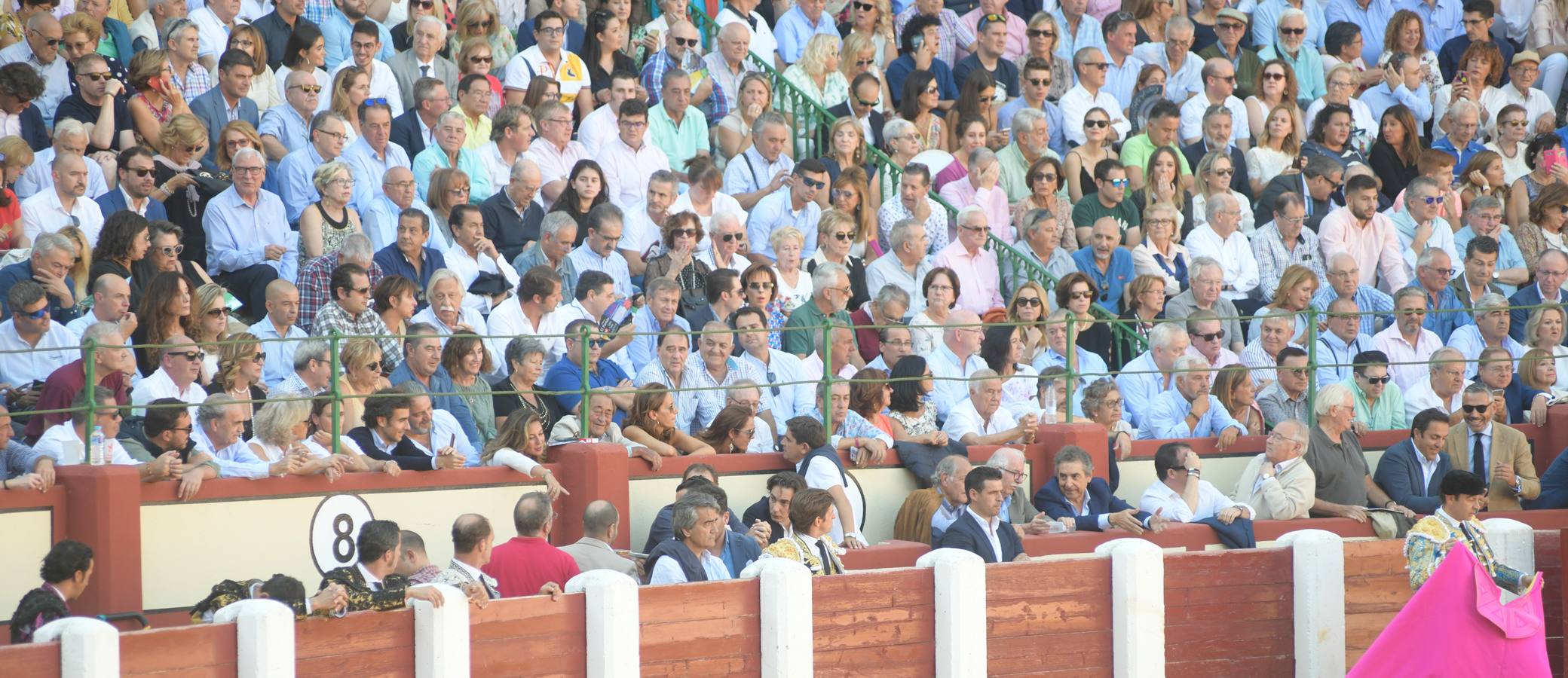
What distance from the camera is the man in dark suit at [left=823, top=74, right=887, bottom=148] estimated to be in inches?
583

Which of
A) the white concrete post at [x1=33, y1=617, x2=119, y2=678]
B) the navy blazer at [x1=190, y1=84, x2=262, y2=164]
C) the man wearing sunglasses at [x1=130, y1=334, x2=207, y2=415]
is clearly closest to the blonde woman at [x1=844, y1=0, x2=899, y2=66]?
the navy blazer at [x1=190, y1=84, x2=262, y2=164]

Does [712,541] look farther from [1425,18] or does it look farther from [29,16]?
[1425,18]

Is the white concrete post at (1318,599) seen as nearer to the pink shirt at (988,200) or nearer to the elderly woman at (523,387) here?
the elderly woman at (523,387)

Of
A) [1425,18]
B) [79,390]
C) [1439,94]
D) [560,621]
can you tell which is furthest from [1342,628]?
[1425,18]

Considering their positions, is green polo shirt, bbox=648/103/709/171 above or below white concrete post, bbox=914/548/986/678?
above

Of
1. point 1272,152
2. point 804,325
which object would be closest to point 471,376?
point 804,325

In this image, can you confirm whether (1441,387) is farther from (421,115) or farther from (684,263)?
(421,115)

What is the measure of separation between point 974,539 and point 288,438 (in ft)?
10.8

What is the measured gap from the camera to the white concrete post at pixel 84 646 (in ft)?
24.5

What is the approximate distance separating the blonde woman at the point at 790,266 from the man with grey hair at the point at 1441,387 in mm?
3712

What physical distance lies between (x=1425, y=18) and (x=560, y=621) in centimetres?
1197

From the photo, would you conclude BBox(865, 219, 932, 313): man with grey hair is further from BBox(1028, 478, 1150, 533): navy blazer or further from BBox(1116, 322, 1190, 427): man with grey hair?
BBox(1028, 478, 1150, 533): navy blazer

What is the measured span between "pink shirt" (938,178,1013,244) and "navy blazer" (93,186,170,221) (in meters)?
5.26

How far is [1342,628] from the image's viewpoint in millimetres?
10680
